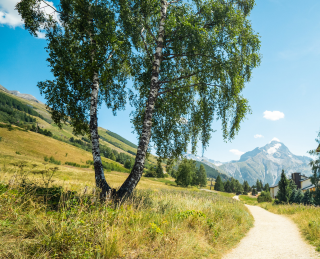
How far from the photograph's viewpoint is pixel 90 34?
7.68m

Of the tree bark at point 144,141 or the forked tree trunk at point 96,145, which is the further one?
the forked tree trunk at point 96,145

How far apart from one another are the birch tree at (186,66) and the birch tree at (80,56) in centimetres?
114

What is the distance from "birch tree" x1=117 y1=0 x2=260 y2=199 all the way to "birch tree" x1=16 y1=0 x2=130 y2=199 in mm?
1136

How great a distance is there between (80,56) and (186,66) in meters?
5.35

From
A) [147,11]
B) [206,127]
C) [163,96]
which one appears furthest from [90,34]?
[206,127]

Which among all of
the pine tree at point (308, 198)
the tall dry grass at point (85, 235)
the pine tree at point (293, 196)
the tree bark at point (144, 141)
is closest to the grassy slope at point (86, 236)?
the tall dry grass at point (85, 235)

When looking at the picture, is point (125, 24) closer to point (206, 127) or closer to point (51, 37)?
point (51, 37)

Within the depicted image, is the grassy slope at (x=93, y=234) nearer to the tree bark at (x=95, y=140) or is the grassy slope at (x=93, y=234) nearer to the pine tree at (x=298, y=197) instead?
the tree bark at (x=95, y=140)

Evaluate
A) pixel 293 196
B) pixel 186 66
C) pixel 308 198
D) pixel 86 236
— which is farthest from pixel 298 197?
pixel 86 236

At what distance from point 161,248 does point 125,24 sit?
8.86 metres

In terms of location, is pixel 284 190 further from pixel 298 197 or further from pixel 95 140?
pixel 95 140

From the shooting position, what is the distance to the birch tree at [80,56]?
24.1 feet

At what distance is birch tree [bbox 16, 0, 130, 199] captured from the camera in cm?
736

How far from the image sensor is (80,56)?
24.5 ft
